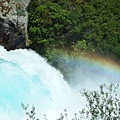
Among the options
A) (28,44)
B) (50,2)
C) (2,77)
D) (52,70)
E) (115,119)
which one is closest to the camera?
(115,119)

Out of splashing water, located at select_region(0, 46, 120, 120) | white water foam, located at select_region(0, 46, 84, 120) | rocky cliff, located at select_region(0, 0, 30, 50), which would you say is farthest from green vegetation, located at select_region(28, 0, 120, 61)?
white water foam, located at select_region(0, 46, 84, 120)

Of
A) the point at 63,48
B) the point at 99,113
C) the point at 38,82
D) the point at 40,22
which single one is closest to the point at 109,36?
the point at 63,48

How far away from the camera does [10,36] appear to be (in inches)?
491

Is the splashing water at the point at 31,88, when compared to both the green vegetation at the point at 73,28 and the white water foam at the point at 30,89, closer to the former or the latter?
the white water foam at the point at 30,89

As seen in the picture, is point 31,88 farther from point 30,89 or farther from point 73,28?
point 73,28

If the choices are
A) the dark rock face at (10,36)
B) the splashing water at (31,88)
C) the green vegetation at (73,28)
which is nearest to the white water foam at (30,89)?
the splashing water at (31,88)

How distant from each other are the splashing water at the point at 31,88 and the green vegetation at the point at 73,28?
96 cm

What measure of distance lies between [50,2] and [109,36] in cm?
283

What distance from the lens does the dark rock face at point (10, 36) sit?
1231 centimetres

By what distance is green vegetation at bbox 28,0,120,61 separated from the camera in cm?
1325

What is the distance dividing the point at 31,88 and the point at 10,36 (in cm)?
325

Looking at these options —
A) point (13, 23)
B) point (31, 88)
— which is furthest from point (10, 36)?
point (31, 88)

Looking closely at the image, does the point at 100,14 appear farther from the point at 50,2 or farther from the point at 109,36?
the point at 50,2

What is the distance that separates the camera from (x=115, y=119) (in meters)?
4.53
